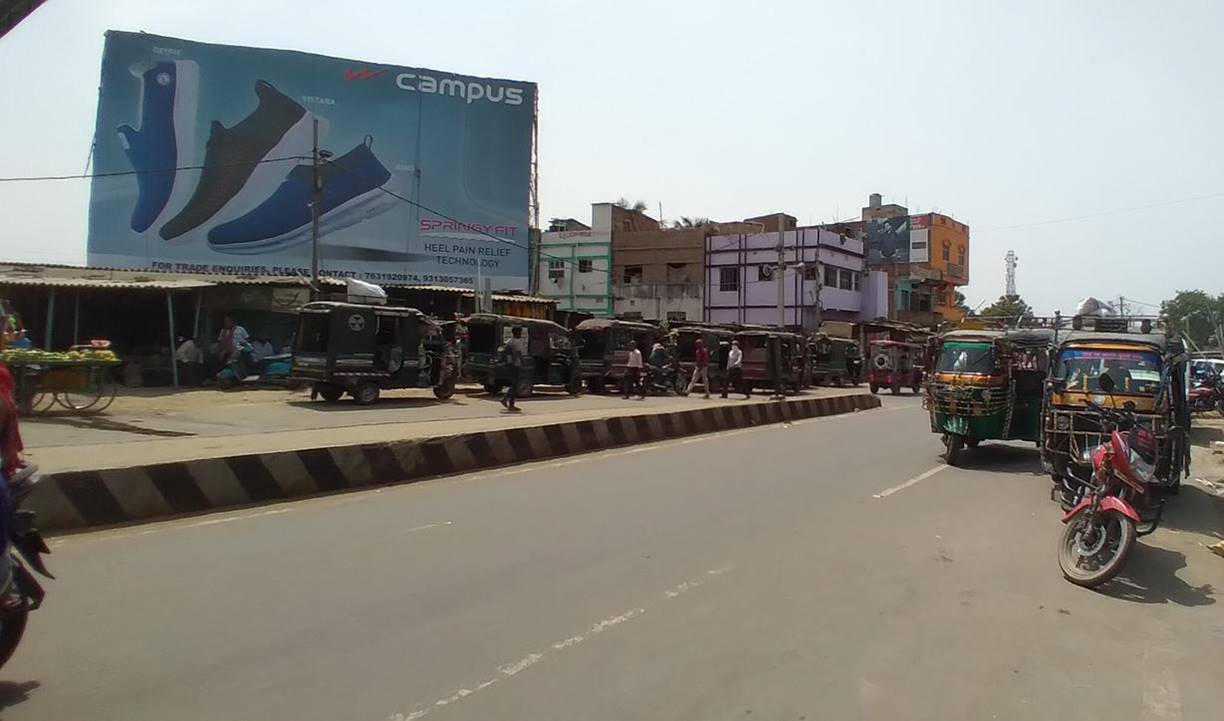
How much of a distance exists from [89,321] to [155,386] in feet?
9.59

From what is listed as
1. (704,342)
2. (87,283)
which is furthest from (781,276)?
(87,283)

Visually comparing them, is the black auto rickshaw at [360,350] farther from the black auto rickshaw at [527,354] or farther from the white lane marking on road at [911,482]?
the white lane marking on road at [911,482]

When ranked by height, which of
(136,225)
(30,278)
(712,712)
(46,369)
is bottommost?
(712,712)

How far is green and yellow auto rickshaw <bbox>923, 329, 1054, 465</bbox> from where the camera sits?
12.7 metres

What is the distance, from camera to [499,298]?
100 feet

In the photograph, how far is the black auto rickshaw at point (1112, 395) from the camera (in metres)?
8.82

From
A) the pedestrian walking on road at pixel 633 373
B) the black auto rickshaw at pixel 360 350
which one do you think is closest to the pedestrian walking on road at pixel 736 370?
the pedestrian walking on road at pixel 633 373

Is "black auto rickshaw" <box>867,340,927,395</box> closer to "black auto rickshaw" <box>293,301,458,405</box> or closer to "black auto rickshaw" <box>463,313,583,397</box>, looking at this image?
"black auto rickshaw" <box>463,313,583,397</box>

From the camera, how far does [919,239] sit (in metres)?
63.4

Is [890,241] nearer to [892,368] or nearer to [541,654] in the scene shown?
[892,368]

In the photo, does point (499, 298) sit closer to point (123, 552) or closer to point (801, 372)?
point (801, 372)

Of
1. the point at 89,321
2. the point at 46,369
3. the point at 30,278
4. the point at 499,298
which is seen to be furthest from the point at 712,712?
the point at 499,298

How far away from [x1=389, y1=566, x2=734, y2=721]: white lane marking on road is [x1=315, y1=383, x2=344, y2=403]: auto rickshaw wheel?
1387 cm

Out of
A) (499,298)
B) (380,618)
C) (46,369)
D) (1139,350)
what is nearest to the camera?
(380,618)
